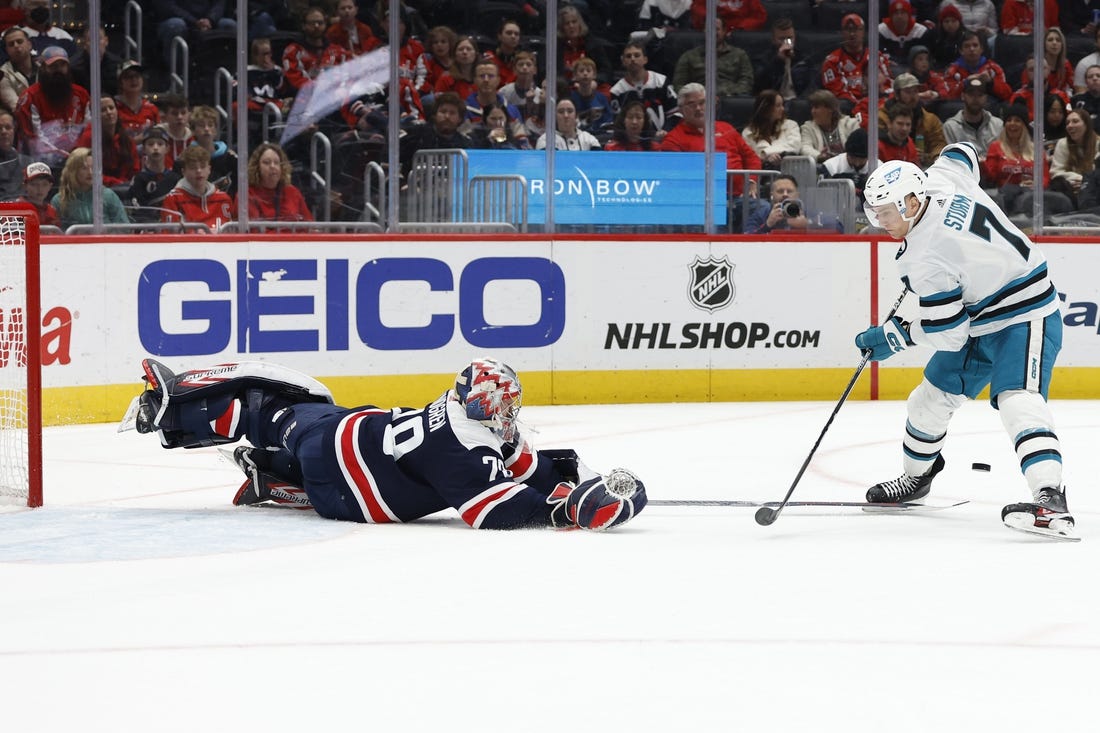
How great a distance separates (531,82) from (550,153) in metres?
0.44

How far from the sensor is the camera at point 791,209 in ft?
31.6

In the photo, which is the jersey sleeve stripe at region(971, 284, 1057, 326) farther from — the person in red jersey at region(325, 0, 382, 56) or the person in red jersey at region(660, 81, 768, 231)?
the person in red jersey at region(325, 0, 382, 56)

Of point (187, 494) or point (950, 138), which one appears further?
point (950, 138)

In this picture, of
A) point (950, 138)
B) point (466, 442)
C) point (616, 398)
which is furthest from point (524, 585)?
point (950, 138)

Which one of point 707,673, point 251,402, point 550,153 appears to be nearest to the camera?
point 707,673

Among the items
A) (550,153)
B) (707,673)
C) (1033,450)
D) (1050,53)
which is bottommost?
(707,673)

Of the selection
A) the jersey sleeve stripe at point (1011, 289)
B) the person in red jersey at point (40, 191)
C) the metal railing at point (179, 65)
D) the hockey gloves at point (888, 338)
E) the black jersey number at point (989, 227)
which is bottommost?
the hockey gloves at point (888, 338)

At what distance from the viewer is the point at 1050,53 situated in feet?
32.4

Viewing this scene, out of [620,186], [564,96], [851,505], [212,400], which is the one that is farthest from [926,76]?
[212,400]

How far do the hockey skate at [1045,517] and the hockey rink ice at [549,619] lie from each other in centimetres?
8

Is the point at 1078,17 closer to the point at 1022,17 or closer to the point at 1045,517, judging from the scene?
the point at 1022,17

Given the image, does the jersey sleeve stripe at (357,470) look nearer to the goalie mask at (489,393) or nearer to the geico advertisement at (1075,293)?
the goalie mask at (489,393)

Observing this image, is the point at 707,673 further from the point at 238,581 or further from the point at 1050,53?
the point at 1050,53

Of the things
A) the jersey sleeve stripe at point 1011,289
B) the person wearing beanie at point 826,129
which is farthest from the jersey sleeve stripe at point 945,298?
the person wearing beanie at point 826,129
